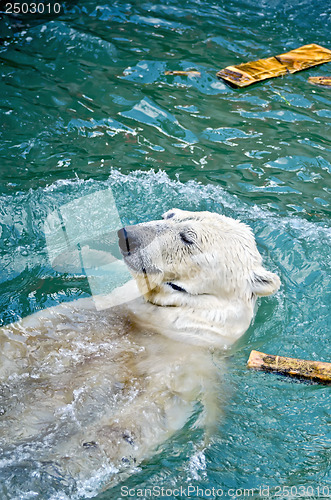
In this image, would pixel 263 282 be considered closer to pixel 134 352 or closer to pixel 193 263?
pixel 193 263

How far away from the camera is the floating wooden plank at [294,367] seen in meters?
3.54

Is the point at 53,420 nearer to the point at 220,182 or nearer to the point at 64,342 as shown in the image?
the point at 64,342

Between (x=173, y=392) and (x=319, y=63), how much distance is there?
6371mm

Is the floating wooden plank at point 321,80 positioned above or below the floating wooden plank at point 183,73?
below

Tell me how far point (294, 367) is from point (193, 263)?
96cm

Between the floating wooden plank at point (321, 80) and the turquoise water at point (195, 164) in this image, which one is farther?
the floating wooden plank at point (321, 80)

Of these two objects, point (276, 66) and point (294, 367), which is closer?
point (294, 367)

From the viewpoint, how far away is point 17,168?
5.96 meters

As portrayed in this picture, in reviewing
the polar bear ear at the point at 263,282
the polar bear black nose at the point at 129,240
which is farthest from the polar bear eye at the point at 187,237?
the polar bear ear at the point at 263,282

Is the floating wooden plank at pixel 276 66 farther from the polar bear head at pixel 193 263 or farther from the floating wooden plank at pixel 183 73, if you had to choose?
the polar bear head at pixel 193 263

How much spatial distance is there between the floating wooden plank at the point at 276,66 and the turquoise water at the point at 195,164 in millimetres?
137

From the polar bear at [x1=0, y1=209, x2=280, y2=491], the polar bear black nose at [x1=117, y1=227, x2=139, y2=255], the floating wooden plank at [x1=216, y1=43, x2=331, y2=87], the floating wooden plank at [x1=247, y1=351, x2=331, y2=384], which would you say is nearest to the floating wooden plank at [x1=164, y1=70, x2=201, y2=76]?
the floating wooden plank at [x1=216, y1=43, x2=331, y2=87]

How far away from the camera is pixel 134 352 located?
149 inches

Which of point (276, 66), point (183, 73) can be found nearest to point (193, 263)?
point (183, 73)
